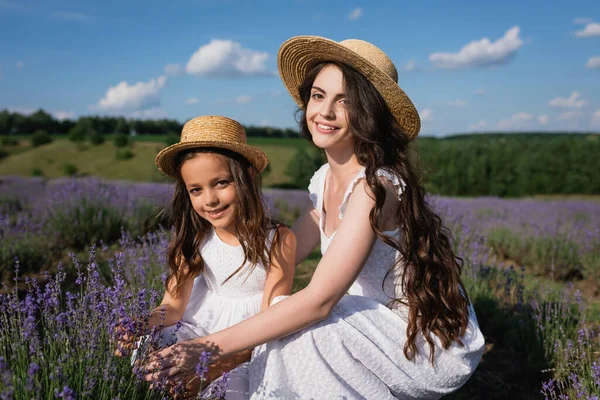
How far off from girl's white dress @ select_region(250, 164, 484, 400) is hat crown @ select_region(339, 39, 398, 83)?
1.52 feet

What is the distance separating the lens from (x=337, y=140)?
2.29 m

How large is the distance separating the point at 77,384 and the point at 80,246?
482 cm

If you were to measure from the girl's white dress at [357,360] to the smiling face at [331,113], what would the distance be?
200 mm

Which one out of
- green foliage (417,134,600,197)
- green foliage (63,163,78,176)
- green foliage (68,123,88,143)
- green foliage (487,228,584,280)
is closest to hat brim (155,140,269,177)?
green foliage (487,228,584,280)

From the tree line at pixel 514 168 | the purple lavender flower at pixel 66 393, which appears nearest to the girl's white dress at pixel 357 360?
the purple lavender flower at pixel 66 393

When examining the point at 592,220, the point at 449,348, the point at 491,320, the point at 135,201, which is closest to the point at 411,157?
the point at 449,348

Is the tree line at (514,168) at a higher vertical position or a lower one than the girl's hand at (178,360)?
higher

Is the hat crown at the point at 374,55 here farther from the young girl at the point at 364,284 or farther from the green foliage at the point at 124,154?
the green foliage at the point at 124,154

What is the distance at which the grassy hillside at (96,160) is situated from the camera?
Result: 2401cm

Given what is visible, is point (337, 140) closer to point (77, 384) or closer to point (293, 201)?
point (77, 384)

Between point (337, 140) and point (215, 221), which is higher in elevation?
point (337, 140)

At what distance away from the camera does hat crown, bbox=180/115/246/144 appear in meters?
2.31

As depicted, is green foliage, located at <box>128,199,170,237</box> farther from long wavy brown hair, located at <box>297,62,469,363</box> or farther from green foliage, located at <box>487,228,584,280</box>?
green foliage, located at <box>487,228,584,280</box>

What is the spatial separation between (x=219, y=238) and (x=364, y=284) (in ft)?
2.41
